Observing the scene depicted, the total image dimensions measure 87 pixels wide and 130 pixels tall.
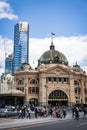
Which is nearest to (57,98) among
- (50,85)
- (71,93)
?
(50,85)

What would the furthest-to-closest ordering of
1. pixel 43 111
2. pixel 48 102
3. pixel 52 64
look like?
pixel 52 64, pixel 48 102, pixel 43 111

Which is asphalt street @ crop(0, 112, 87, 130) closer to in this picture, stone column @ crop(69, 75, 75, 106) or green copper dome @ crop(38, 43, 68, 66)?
stone column @ crop(69, 75, 75, 106)

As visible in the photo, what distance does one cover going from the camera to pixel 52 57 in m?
105

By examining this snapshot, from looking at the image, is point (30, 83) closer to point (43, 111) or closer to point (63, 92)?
point (63, 92)

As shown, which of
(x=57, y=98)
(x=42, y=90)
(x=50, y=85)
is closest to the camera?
(x=42, y=90)

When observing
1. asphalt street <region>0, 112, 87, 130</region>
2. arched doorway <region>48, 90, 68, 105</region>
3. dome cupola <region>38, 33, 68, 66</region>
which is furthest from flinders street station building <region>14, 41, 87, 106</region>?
asphalt street <region>0, 112, 87, 130</region>

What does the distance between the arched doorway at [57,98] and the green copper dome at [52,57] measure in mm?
12814

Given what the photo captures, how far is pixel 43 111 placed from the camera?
4738cm

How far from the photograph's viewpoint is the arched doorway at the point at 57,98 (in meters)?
94.2

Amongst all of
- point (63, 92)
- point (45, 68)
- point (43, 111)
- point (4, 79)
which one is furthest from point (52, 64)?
point (43, 111)

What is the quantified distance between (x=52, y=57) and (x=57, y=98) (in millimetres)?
17253

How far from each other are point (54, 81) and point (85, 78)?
15.1m

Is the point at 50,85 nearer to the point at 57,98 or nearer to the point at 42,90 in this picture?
the point at 42,90

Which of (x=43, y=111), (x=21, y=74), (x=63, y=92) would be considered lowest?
(x=43, y=111)
